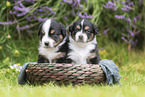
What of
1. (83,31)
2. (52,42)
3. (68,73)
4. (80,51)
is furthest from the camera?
(80,51)

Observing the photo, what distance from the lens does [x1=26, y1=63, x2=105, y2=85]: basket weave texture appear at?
3109 millimetres

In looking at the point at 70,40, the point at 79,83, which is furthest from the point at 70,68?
the point at 70,40

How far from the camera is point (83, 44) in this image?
374 cm

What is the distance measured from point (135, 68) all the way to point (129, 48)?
101 centimetres

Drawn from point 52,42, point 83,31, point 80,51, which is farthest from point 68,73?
point 83,31

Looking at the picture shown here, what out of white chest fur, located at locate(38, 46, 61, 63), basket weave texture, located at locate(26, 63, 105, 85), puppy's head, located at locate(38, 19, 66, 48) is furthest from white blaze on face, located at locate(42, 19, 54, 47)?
basket weave texture, located at locate(26, 63, 105, 85)

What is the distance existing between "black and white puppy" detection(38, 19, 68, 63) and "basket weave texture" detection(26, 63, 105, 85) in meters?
0.44

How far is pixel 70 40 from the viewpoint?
384 cm

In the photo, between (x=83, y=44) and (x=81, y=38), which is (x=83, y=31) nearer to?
(x=81, y=38)

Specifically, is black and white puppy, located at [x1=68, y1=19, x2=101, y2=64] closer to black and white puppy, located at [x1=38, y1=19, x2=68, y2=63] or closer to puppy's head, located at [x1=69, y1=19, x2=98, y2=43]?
puppy's head, located at [x1=69, y1=19, x2=98, y2=43]

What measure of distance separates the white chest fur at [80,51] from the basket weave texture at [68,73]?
0.52 meters

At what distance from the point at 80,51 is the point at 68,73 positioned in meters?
0.73

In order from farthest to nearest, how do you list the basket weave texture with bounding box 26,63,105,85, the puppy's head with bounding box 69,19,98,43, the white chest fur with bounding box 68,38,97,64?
the white chest fur with bounding box 68,38,97,64 < the puppy's head with bounding box 69,19,98,43 < the basket weave texture with bounding box 26,63,105,85

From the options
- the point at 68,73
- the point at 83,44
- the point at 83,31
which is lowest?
the point at 68,73
